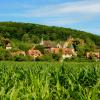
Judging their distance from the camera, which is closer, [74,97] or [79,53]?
[74,97]

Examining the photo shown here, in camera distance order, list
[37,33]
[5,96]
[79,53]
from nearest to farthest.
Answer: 1. [5,96]
2. [79,53]
3. [37,33]

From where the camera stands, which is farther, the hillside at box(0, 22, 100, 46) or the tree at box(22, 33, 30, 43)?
the hillside at box(0, 22, 100, 46)

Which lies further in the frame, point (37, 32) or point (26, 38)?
point (37, 32)

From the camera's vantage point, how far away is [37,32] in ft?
501

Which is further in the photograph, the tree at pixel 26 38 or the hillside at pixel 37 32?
the hillside at pixel 37 32

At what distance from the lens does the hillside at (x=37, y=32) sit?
143 m

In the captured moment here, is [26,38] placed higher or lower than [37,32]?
lower

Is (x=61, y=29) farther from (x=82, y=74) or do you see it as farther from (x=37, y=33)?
(x=82, y=74)

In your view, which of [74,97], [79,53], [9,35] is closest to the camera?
[74,97]

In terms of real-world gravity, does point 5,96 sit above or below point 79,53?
above

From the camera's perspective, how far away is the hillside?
470 feet

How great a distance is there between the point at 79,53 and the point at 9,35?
148 ft

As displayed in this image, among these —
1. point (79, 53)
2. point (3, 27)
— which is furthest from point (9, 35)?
point (79, 53)

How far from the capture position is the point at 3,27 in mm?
150250
